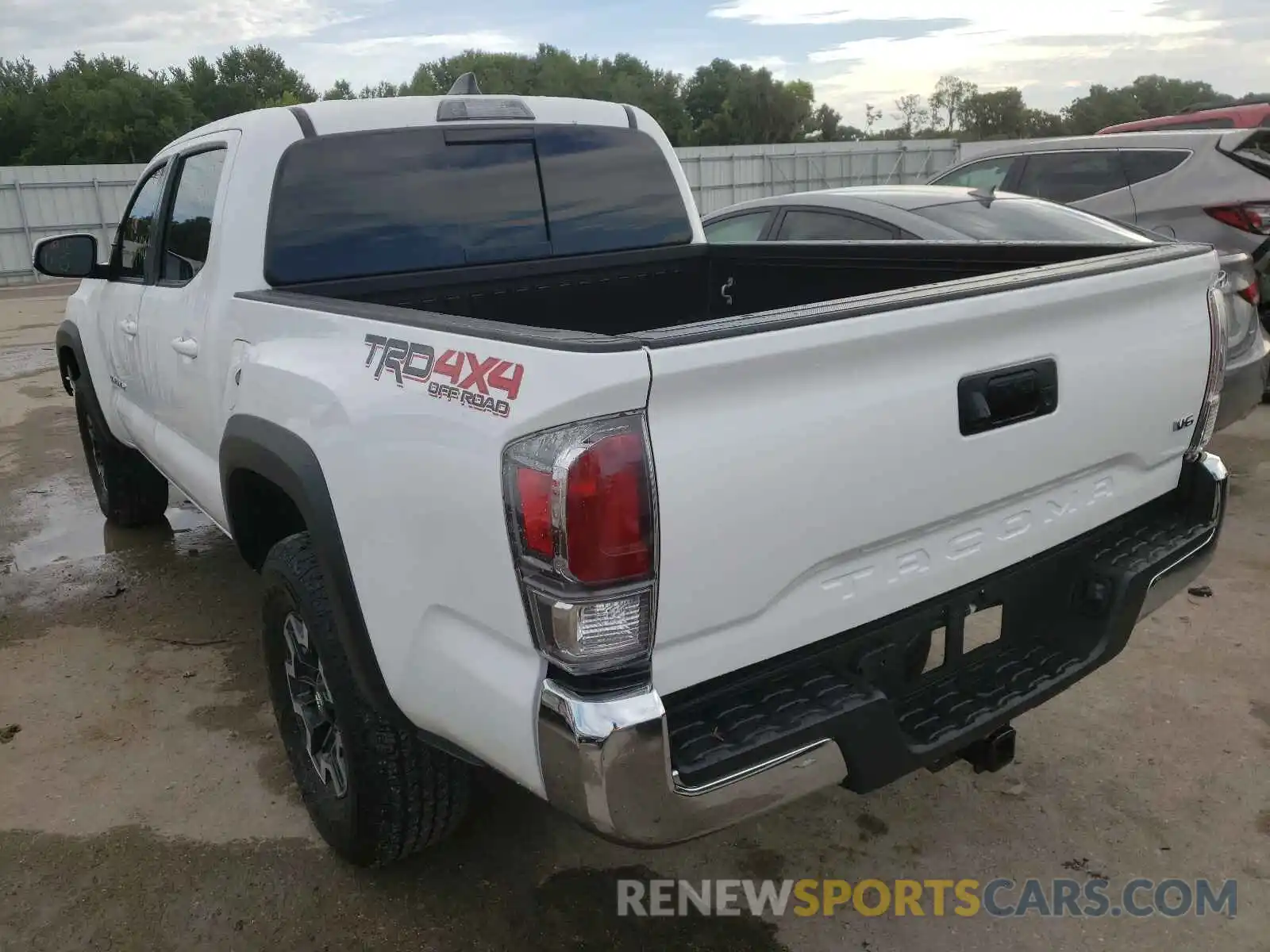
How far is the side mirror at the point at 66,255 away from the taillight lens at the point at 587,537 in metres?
3.21

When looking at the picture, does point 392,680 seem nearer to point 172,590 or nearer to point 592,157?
point 592,157

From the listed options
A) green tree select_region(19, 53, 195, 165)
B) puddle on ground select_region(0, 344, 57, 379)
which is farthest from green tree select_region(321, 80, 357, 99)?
puddle on ground select_region(0, 344, 57, 379)

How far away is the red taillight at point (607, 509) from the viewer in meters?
1.68

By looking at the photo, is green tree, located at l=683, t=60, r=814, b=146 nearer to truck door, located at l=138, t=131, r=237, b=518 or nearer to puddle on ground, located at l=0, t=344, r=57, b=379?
puddle on ground, located at l=0, t=344, r=57, b=379

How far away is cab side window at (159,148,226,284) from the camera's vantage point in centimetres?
338

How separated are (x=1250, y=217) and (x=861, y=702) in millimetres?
6347

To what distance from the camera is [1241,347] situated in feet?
16.3

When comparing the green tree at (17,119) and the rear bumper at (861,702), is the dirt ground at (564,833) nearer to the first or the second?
the rear bumper at (861,702)

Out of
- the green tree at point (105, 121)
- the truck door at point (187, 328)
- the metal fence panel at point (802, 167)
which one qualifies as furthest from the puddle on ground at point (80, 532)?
the green tree at point (105, 121)

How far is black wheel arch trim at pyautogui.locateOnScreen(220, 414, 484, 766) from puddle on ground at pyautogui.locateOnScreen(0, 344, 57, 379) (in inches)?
422

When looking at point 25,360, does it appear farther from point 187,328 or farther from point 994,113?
point 994,113

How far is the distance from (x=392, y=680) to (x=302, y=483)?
0.54 m

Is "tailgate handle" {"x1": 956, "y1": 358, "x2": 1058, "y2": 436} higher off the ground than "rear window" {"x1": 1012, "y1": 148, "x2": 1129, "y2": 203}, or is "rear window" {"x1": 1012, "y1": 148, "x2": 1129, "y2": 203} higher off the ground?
"rear window" {"x1": 1012, "y1": 148, "x2": 1129, "y2": 203}

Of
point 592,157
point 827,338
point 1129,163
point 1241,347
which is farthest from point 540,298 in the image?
point 1129,163
